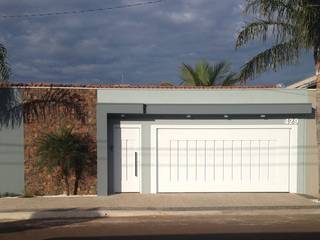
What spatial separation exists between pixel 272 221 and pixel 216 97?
559 centimetres

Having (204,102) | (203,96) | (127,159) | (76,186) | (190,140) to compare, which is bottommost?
(76,186)

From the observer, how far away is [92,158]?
63.8 ft

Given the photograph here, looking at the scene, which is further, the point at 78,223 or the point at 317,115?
the point at 317,115

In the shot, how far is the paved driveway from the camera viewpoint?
55.6 feet

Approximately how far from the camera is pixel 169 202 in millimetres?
17828

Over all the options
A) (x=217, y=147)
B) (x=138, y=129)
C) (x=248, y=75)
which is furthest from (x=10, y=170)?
(x=248, y=75)

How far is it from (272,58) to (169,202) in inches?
192

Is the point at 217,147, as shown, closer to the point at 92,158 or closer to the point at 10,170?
the point at 92,158

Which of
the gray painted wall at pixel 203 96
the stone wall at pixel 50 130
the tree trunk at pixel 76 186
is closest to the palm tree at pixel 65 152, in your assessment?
the tree trunk at pixel 76 186

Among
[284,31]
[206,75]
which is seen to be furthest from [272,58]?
[206,75]

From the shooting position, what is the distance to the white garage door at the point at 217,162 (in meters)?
20.0

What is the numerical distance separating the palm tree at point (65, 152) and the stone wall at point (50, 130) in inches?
6.9

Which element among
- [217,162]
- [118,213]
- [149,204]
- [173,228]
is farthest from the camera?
[217,162]

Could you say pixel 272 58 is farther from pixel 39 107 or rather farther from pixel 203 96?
pixel 39 107
